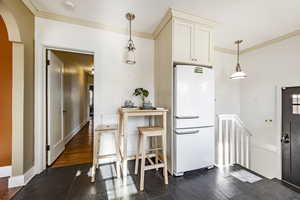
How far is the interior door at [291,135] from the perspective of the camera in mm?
2520

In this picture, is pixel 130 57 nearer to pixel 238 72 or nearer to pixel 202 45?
pixel 202 45

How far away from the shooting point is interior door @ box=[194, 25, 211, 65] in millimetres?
2217

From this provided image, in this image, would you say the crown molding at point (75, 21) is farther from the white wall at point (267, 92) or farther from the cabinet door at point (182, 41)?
the white wall at point (267, 92)

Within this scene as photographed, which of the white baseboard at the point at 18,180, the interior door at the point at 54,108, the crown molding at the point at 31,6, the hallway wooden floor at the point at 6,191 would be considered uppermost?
the crown molding at the point at 31,6

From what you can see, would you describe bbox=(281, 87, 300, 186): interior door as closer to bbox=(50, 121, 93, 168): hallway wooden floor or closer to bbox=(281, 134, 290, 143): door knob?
bbox=(281, 134, 290, 143): door knob

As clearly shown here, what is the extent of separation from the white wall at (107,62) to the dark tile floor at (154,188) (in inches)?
27.8

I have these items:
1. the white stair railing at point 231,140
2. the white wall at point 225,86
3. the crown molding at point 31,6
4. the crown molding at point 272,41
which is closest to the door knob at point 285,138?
the white stair railing at point 231,140

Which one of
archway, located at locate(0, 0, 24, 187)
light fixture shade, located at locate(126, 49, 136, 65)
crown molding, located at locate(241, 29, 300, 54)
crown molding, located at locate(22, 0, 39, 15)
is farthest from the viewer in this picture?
crown molding, located at locate(241, 29, 300, 54)

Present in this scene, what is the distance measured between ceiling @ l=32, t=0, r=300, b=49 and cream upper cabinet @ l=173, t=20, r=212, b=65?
223 mm

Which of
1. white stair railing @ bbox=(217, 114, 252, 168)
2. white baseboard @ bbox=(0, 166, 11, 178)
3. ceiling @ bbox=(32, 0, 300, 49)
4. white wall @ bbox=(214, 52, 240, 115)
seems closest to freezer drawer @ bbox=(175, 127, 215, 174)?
white stair railing @ bbox=(217, 114, 252, 168)

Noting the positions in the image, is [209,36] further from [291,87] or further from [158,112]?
[291,87]

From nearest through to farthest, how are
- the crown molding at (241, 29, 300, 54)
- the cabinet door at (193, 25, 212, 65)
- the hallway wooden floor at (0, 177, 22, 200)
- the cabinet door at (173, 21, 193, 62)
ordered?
the hallway wooden floor at (0, 177, 22, 200) → the cabinet door at (173, 21, 193, 62) → the cabinet door at (193, 25, 212, 65) → the crown molding at (241, 29, 300, 54)

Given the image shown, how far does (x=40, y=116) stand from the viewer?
6.95 ft

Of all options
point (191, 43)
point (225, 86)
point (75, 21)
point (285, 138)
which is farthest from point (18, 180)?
point (285, 138)
